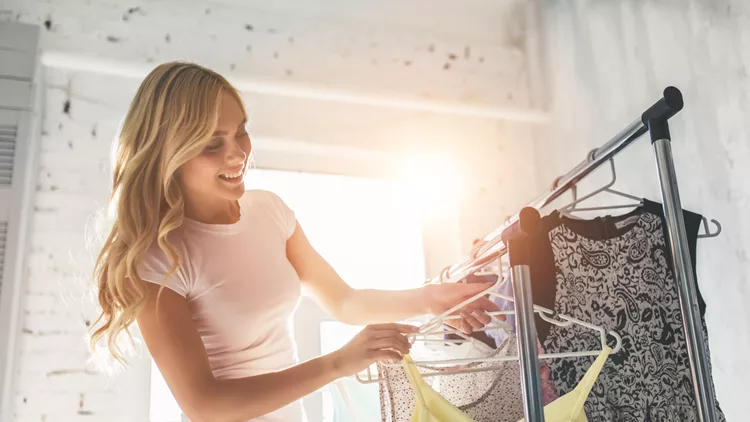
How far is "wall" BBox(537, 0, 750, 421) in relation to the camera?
5.39 ft

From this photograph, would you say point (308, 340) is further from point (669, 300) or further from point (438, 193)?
point (669, 300)

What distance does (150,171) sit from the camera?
4.00ft

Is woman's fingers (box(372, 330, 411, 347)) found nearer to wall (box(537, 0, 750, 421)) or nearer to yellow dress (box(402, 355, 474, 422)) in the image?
yellow dress (box(402, 355, 474, 422))

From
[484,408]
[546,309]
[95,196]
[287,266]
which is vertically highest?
[95,196]

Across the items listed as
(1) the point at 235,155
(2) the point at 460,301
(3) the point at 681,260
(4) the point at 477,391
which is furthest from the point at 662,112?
(1) the point at 235,155

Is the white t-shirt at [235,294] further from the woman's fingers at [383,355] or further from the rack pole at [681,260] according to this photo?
the rack pole at [681,260]

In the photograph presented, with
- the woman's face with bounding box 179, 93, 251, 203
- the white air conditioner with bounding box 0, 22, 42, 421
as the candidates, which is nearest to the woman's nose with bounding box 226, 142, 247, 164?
the woman's face with bounding box 179, 93, 251, 203

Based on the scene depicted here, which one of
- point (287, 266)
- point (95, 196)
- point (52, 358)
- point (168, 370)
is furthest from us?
point (95, 196)

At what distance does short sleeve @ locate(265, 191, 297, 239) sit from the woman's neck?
0.09 meters

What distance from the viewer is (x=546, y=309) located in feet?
4.07

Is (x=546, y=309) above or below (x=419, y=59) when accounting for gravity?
below

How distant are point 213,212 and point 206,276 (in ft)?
0.49

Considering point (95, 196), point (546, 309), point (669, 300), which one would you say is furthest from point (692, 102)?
point (95, 196)

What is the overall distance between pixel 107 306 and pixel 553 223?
0.85m
